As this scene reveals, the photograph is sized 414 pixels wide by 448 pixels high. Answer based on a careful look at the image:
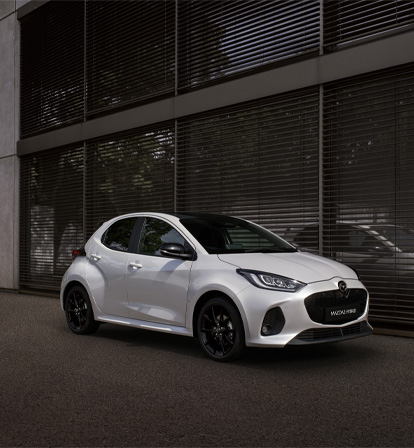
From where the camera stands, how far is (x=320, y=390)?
538 cm

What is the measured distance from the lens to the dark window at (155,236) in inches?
296

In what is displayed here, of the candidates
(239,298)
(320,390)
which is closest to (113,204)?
(239,298)

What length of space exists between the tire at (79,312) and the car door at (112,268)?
297 mm

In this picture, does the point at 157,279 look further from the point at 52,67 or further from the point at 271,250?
the point at 52,67

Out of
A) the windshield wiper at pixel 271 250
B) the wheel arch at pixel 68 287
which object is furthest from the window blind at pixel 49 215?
the windshield wiper at pixel 271 250

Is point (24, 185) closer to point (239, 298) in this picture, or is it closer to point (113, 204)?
point (113, 204)

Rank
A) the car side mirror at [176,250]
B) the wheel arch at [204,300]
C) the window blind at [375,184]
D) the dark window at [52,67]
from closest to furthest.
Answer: the wheel arch at [204,300] < the car side mirror at [176,250] < the window blind at [375,184] < the dark window at [52,67]

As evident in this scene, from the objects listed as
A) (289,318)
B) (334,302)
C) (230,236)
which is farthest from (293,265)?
(230,236)

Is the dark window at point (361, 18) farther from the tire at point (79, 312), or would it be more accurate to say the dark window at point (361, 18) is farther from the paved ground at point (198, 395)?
the tire at point (79, 312)

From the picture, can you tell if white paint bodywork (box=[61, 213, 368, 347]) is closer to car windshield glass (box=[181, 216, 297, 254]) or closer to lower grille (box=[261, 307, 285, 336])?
lower grille (box=[261, 307, 285, 336])

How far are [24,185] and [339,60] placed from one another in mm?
10042

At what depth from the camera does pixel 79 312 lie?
28.3ft

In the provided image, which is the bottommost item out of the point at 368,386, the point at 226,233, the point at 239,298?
the point at 368,386

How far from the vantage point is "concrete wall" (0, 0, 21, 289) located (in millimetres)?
16906
